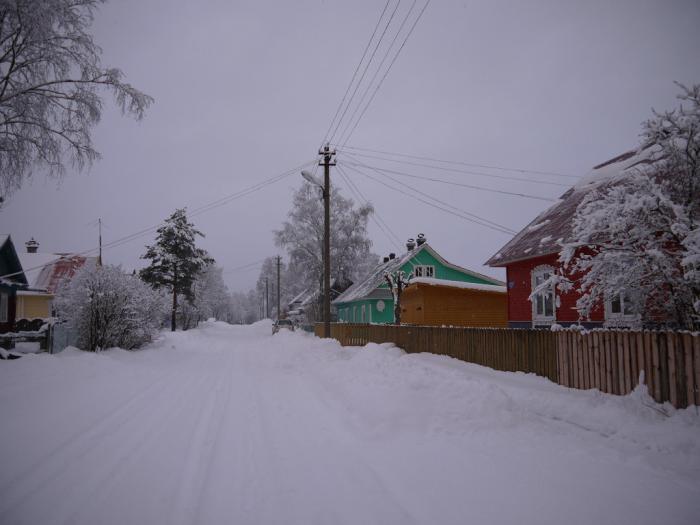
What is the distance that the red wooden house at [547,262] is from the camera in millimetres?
13469

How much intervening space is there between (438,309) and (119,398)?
1904 centimetres

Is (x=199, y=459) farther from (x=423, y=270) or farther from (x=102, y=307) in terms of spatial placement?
(x=423, y=270)

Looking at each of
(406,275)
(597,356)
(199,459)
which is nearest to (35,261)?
(406,275)

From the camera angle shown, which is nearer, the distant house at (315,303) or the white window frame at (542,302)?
the white window frame at (542,302)

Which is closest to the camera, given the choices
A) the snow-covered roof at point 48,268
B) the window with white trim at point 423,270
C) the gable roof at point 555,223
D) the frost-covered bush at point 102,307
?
the gable roof at point 555,223

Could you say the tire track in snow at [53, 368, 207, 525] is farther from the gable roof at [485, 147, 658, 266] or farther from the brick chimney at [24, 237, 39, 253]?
the brick chimney at [24, 237, 39, 253]

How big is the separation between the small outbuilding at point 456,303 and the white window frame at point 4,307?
23392mm

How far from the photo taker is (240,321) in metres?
148

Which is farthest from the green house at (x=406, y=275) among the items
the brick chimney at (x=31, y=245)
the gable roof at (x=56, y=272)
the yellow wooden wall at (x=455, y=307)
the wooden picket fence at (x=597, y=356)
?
the brick chimney at (x=31, y=245)

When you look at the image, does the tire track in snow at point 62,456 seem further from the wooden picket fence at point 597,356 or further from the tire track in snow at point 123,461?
the wooden picket fence at point 597,356

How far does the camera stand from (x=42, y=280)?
98.7ft

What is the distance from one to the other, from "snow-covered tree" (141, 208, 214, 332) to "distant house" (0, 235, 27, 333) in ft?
28.1

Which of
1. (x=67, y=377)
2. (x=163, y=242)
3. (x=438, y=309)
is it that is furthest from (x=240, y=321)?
(x=67, y=377)

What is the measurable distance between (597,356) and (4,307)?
28224 millimetres
